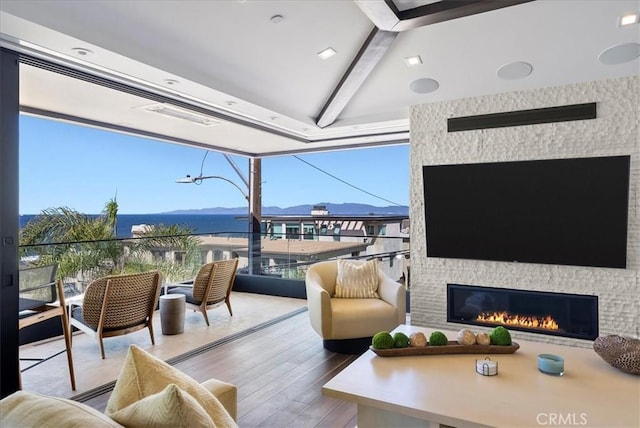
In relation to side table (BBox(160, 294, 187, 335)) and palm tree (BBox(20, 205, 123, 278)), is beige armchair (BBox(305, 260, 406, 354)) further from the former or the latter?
palm tree (BBox(20, 205, 123, 278))

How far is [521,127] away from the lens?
394 cm

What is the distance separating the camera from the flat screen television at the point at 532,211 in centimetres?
356

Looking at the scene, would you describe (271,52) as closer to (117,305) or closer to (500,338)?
(117,305)

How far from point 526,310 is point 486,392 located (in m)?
2.39

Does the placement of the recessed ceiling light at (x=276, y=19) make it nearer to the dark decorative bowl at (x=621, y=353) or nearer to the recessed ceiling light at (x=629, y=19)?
the recessed ceiling light at (x=629, y=19)

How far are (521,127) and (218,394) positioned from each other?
3779 mm

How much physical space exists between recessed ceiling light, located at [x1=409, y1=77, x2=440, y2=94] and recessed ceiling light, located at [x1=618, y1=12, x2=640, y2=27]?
1.58 m

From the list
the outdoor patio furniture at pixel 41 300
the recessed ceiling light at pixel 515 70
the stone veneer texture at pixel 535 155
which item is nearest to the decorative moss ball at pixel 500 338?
the stone veneer texture at pixel 535 155

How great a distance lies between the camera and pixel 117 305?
3.72 m

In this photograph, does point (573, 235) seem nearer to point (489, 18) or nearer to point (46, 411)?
point (489, 18)

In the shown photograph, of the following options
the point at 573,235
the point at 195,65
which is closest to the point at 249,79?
the point at 195,65

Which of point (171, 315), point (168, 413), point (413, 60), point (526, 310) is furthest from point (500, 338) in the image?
point (171, 315)

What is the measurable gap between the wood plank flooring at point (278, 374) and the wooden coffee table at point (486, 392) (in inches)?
23.5

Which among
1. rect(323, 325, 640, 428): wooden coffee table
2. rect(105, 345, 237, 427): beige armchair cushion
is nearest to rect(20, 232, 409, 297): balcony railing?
rect(323, 325, 640, 428): wooden coffee table
